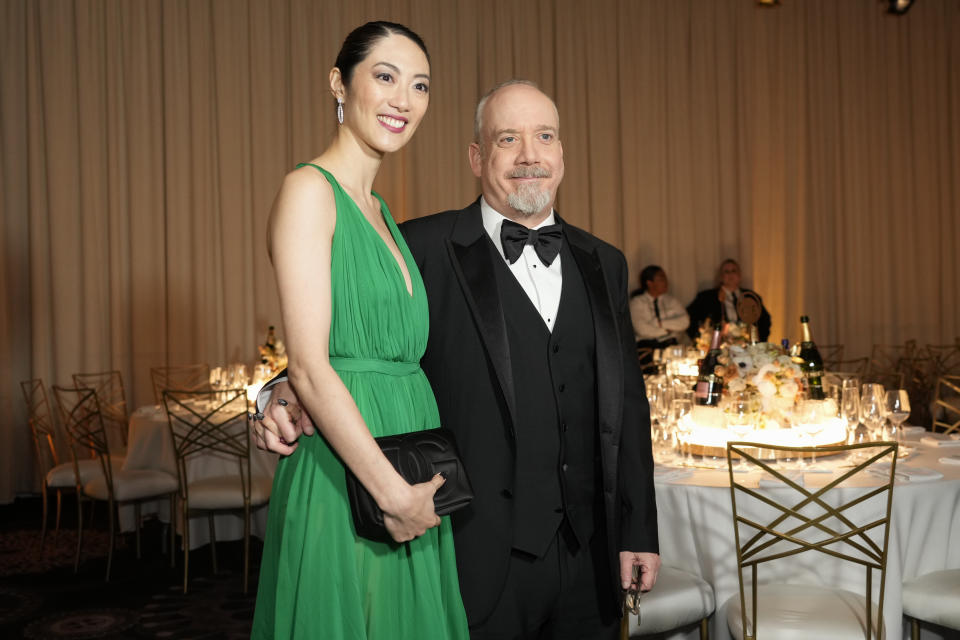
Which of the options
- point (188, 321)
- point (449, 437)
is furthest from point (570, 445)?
point (188, 321)

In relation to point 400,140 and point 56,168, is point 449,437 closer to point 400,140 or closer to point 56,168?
point 400,140

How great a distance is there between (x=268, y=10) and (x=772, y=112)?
18.9 feet

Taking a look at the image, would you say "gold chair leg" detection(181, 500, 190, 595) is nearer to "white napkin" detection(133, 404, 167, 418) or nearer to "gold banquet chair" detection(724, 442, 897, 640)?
"white napkin" detection(133, 404, 167, 418)

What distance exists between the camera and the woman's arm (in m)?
1.48

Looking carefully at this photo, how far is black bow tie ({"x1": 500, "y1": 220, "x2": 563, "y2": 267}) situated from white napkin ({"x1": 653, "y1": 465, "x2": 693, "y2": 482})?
129 centimetres


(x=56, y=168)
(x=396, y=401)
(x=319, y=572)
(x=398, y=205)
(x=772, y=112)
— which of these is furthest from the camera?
(x=772, y=112)

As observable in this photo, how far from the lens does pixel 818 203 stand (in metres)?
10.7

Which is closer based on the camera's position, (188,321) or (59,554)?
(59,554)

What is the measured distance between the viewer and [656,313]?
9.19 meters

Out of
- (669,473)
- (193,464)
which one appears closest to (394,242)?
(669,473)

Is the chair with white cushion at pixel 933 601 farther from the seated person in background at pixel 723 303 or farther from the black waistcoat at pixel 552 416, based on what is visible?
the seated person in background at pixel 723 303

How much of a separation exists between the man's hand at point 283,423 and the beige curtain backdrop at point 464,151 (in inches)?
254

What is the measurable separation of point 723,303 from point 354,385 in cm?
842

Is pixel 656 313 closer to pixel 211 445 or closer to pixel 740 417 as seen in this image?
pixel 211 445
